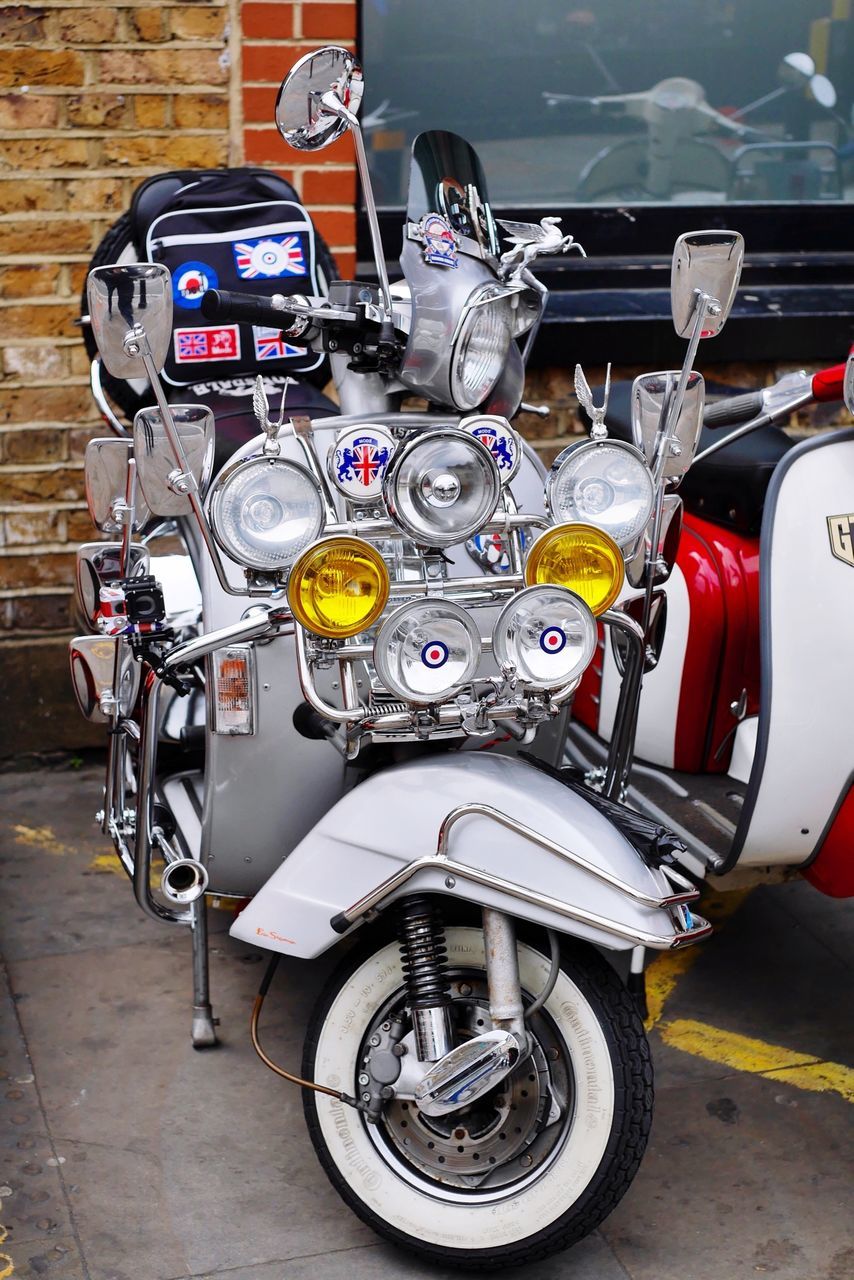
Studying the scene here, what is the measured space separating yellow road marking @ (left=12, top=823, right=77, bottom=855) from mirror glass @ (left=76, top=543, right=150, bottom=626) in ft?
4.28

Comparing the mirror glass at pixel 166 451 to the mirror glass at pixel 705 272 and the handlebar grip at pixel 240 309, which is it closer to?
the handlebar grip at pixel 240 309

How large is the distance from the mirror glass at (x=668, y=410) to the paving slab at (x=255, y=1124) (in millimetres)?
1206

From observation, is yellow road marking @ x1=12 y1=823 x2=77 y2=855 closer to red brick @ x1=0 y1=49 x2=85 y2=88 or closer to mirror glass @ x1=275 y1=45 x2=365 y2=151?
red brick @ x1=0 y1=49 x2=85 y2=88

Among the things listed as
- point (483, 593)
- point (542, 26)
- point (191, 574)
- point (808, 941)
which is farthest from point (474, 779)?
point (542, 26)

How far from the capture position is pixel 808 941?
339 centimetres

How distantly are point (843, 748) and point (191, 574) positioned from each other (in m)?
1.33

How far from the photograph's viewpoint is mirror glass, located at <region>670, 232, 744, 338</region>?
7.48 feet

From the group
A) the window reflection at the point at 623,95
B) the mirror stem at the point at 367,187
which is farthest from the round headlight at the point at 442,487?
the window reflection at the point at 623,95

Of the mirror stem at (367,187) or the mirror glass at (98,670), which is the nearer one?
the mirror stem at (367,187)

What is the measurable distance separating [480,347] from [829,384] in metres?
0.68

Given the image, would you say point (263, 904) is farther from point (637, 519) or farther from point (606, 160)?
point (606, 160)

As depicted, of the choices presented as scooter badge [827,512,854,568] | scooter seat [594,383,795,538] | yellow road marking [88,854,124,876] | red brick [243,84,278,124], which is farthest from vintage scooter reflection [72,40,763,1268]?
red brick [243,84,278,124]

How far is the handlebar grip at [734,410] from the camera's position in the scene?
2.71m

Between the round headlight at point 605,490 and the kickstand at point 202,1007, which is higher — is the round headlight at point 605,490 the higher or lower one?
the higher one
